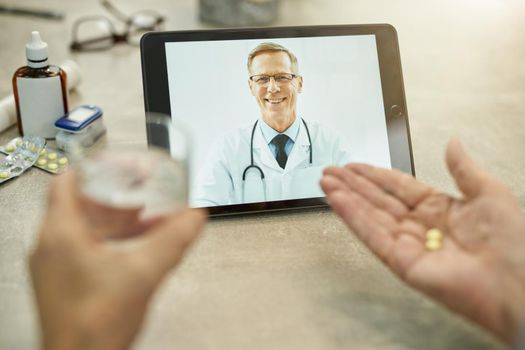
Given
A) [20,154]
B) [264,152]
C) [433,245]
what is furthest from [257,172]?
[20,154]

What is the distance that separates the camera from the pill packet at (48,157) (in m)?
0.84

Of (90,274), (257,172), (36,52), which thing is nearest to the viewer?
(90,274)

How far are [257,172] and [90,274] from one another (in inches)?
12.8

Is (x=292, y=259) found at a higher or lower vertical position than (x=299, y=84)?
lower

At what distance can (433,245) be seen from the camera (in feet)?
1.95

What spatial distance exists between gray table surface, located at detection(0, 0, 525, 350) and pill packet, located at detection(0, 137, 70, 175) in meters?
0.02

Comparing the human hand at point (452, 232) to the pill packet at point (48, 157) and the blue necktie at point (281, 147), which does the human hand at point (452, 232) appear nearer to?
the blue necktie at point (281, 147)

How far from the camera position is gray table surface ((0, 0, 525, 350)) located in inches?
23.2

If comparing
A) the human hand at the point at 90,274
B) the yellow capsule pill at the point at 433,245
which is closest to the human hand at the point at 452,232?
the yellow capsule pill at the point at 433,245

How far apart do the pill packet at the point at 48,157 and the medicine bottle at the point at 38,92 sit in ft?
0.09

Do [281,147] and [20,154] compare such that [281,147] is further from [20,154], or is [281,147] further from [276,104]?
[20,154]

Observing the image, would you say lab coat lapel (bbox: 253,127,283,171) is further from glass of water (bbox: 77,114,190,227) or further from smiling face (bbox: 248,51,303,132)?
glass of water (bbox: 77,114,190,227)

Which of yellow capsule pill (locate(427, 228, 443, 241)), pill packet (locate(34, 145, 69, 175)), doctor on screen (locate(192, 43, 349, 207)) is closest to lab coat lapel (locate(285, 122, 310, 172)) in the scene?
doctor on screen (locate(192, 43, 349, 207))

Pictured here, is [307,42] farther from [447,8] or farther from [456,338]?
[447,8]
